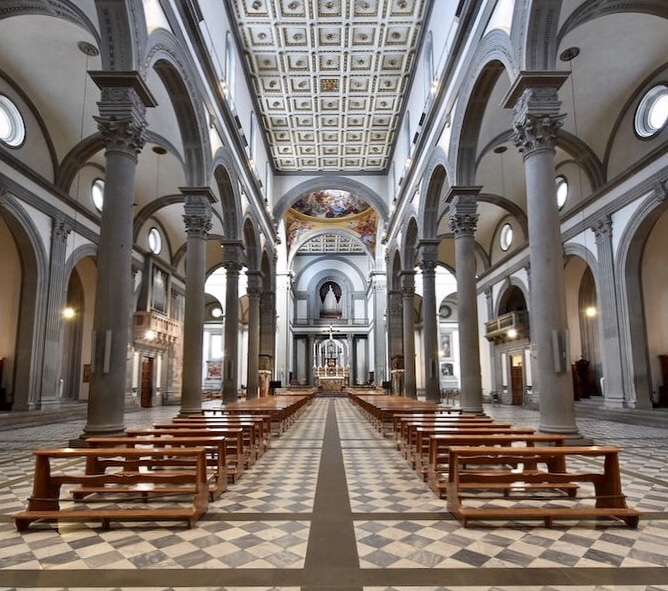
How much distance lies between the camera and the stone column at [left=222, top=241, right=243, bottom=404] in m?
16.4

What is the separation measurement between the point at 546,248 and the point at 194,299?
826cm

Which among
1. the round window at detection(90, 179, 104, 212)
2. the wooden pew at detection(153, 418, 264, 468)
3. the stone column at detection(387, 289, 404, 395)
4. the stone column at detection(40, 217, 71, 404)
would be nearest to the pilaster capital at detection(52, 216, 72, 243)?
the stone column at detection(40, 217, 71, 404)

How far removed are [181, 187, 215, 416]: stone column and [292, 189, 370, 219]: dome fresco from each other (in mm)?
20956

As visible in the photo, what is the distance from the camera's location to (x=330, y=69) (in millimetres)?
19516

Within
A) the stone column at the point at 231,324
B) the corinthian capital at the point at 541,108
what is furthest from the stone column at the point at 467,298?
the stone column at the point at 231,324

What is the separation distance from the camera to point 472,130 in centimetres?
1263

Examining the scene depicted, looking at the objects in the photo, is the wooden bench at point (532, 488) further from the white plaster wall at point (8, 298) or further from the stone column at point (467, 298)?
the white plaster wall at point (8, 298)

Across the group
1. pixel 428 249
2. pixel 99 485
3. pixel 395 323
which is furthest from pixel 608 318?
pixel 99 485

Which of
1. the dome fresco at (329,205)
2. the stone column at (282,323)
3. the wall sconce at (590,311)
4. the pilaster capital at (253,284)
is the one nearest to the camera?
the wall sconce at (590,311)

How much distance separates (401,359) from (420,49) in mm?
13666

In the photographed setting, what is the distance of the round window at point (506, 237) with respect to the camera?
74.4 ft

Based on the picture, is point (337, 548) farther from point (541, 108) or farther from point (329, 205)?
point (329, 205)

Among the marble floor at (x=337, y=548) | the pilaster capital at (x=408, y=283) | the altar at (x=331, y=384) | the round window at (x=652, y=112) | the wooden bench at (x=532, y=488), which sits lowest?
the marble floor at (x=337, y=548)

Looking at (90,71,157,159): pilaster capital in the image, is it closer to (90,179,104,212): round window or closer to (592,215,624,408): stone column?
(90,179,104,212): round window
